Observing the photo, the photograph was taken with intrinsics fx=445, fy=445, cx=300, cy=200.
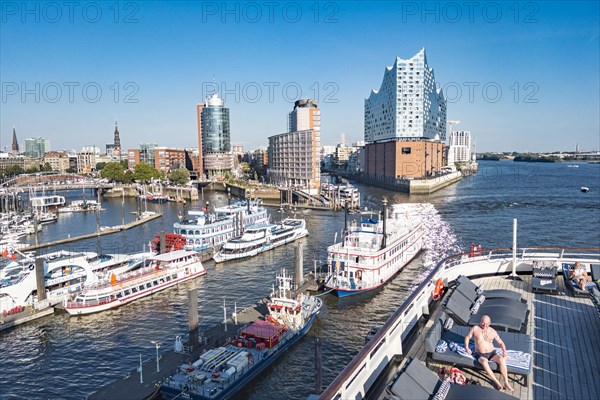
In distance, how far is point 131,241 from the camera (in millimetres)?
42875

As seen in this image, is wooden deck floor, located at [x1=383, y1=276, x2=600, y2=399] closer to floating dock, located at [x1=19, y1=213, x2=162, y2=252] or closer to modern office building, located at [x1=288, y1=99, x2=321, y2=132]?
floating dock, located at [x1=19, y1=213, x2=162, y2=252]

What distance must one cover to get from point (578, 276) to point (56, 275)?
2702cm

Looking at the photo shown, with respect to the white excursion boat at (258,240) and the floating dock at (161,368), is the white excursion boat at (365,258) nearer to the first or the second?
the floating dock at (161,368)

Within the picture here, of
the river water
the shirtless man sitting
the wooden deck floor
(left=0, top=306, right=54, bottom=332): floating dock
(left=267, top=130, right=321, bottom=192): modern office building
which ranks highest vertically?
(left=267, top=130, right=321, bottom=192): modern office building

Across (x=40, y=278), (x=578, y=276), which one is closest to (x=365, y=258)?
(x=578, y=276)

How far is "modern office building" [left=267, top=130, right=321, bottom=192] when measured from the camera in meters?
86.2

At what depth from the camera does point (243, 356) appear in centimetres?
1563

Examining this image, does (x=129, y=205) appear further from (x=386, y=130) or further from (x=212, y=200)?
(x=386, y=130)

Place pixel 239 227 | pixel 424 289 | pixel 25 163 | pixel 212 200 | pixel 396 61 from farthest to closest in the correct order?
pixel 25 163
pixel 396 61
pixel 212 200
pixel 239 227
pixel 424 289

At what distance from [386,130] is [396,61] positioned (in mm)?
16286

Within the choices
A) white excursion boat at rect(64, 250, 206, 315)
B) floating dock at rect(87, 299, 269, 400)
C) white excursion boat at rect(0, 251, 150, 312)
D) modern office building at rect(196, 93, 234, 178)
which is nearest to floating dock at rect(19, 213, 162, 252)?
white excursion boat at rect(0, 251, 150, 312)

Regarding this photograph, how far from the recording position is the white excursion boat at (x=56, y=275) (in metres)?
23.2

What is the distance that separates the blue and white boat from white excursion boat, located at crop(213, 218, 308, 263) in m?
14.6

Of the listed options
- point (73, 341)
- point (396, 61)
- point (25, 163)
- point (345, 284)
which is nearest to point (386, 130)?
point (396, 61)
